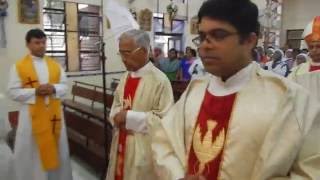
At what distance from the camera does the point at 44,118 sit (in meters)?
3.03

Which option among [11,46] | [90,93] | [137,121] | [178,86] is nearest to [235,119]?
[137,121]

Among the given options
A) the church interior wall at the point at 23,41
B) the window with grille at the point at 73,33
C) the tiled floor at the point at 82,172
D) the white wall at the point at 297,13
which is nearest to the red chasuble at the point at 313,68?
the church interior wall at the point at 23,41

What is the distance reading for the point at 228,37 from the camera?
3.75 ft

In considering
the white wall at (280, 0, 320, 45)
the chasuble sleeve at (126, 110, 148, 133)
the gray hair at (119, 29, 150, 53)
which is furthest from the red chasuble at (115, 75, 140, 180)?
the white wall at (280, 0, 320, 45)

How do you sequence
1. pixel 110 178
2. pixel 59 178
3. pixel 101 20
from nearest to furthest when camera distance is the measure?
pixel 110 178 → pixel 59 178 → pixel 101 20

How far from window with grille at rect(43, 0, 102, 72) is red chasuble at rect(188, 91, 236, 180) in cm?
504

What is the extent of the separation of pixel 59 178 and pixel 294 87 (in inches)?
106

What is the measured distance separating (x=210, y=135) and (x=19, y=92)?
220cm

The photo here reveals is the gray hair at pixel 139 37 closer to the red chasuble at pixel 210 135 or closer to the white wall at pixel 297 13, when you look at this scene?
the red chasuble at pixel 210 135

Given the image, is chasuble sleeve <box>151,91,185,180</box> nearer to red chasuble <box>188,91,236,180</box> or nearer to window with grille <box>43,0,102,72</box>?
red chasuble <box>188,91,236,180</box>

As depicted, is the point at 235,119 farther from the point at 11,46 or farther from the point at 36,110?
the point at 11,46

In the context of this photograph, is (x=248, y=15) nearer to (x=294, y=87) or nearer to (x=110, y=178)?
(x=294, y=87)

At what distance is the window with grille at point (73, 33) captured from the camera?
6.30 m

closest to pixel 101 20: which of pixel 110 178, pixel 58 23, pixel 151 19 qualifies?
pixel 58 23
